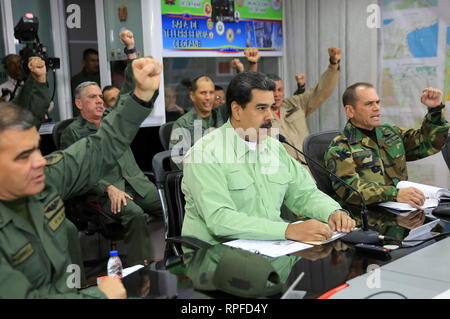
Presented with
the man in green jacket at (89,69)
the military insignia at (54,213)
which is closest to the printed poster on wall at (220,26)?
the man in green jacket at (89,69)

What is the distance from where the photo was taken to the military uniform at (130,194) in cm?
294

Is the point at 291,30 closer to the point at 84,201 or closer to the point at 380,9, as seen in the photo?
the point at 380,9

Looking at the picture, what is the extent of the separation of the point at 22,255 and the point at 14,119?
0.33 meters

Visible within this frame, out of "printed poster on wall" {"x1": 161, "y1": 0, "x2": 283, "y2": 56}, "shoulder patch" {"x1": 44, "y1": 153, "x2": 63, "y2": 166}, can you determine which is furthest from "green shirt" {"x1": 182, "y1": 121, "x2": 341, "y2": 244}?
"printed poster on wall" {"x1": 161, "y1": 0, "x2": 283, "y2": 56}

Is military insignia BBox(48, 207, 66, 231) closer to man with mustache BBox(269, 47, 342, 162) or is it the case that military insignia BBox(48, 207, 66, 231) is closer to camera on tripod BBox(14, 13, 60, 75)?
camera on tripod BBox(14, 13, 60, 75)

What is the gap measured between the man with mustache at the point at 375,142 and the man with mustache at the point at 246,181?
382 mm

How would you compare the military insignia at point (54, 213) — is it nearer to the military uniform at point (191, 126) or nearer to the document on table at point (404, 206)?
the document on table at point (404, 206)

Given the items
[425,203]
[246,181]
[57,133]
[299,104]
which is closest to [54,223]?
[246,181]

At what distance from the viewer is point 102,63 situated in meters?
4.24

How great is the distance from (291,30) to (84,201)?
10.4 ft

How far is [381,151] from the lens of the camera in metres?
2.56

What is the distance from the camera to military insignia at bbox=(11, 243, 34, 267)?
46.0 inches

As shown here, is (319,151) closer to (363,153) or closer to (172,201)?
(363,153)
